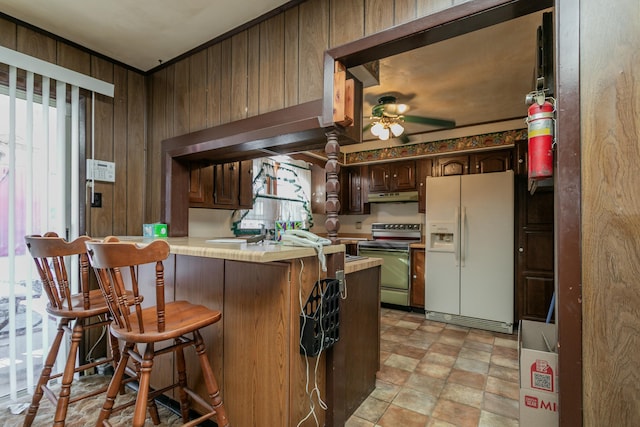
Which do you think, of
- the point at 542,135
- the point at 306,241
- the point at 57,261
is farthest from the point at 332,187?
the point at 57,261

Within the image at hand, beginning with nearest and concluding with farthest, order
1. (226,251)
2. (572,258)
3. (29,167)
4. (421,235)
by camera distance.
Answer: (572,258) → (226,251) → (29,167) → (421,235)

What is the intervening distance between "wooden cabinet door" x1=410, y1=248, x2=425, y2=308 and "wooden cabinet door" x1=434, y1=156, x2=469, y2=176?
1.08 m

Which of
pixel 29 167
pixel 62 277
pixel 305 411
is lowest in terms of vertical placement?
pixel 305 411

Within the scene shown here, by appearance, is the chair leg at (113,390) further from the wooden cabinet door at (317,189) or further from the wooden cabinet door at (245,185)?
the wooden cabinet door at (317,189)

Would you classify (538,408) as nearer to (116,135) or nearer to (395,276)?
(395,276)

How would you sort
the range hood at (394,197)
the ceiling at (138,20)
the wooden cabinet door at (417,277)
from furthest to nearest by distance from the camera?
the range hood at (394,197) → the wooden cabinet door at (417,277) → the ceiling at (138,20)

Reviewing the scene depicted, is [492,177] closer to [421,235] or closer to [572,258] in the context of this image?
[421,235]

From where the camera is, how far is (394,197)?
14.3ft

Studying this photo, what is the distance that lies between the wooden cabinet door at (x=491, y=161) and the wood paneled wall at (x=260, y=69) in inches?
115

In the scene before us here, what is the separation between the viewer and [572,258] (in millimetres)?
1041

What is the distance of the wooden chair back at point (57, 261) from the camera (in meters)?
1.45

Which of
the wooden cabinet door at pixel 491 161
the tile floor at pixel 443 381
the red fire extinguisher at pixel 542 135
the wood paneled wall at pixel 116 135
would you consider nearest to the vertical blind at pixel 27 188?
the wood paneled wall at pixel 116 135

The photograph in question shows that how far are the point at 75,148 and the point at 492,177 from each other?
3868 mm

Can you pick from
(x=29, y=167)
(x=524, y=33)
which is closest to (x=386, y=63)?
(x=524, y=33)
